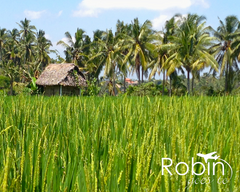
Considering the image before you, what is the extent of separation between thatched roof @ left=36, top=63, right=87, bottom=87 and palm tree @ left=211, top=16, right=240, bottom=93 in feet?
35.9

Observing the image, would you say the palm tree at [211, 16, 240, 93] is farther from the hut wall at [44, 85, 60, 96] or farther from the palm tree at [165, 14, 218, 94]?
the hut wall at [44, 85, 60, 96]

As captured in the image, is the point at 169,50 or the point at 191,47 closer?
the point at 191,47

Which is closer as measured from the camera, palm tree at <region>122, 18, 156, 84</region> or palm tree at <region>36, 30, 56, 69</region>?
palm tree at <region>122, 18, 156, 84</region>

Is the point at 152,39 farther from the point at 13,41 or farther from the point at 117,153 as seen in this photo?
the point at 117,153

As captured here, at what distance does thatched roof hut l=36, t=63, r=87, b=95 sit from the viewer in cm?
1766

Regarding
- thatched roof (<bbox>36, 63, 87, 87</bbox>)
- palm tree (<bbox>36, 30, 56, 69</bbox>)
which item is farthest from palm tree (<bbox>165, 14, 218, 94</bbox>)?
palm tree (<bbox>36, 30, 56, 69</bbox>)

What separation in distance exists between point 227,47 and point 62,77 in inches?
516

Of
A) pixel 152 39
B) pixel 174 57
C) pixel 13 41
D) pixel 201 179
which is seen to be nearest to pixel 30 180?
pixel 201 179

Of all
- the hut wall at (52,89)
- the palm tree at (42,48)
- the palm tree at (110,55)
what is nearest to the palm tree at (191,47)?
the palm tree at (110,55)

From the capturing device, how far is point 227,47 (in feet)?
71.1

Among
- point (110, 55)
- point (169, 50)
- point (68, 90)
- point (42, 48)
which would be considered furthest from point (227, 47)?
point (42, 48)

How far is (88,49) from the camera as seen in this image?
97.9ft

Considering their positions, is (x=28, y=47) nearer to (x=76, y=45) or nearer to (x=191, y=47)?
(x=76, y=45)

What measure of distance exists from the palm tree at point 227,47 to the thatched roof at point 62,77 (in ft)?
35.9
